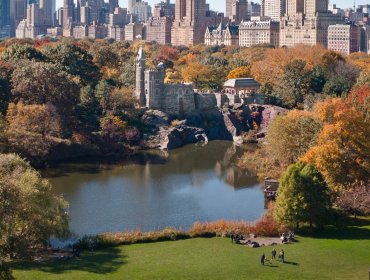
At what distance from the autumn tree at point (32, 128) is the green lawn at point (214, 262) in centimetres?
1912

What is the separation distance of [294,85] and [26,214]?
46.7m

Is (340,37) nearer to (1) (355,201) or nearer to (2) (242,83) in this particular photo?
(2) (242,83)

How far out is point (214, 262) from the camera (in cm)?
2808

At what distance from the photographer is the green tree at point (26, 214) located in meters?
26.7

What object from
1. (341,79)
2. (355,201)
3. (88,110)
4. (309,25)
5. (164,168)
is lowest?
(164,168)

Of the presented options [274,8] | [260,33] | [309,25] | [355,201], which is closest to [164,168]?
[355,201]

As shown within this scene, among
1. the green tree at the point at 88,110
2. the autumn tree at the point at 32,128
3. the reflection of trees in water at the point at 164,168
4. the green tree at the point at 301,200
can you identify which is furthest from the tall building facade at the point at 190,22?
the green tree at the point at 301,200

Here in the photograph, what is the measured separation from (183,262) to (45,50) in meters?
46.3

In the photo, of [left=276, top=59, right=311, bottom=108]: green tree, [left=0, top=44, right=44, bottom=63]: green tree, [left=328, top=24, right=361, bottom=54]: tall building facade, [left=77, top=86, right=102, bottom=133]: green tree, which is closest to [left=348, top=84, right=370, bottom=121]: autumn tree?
[left=276, top=59, right=311, bottom=108]: green tree

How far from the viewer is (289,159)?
44.4m

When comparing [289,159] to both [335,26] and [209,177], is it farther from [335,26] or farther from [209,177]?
[335,26]

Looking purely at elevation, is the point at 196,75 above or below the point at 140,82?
above

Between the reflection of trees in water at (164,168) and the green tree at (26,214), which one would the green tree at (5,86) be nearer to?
the reflection of trees in water at (164,168)

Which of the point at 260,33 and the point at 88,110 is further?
Result: the point at 260,33
